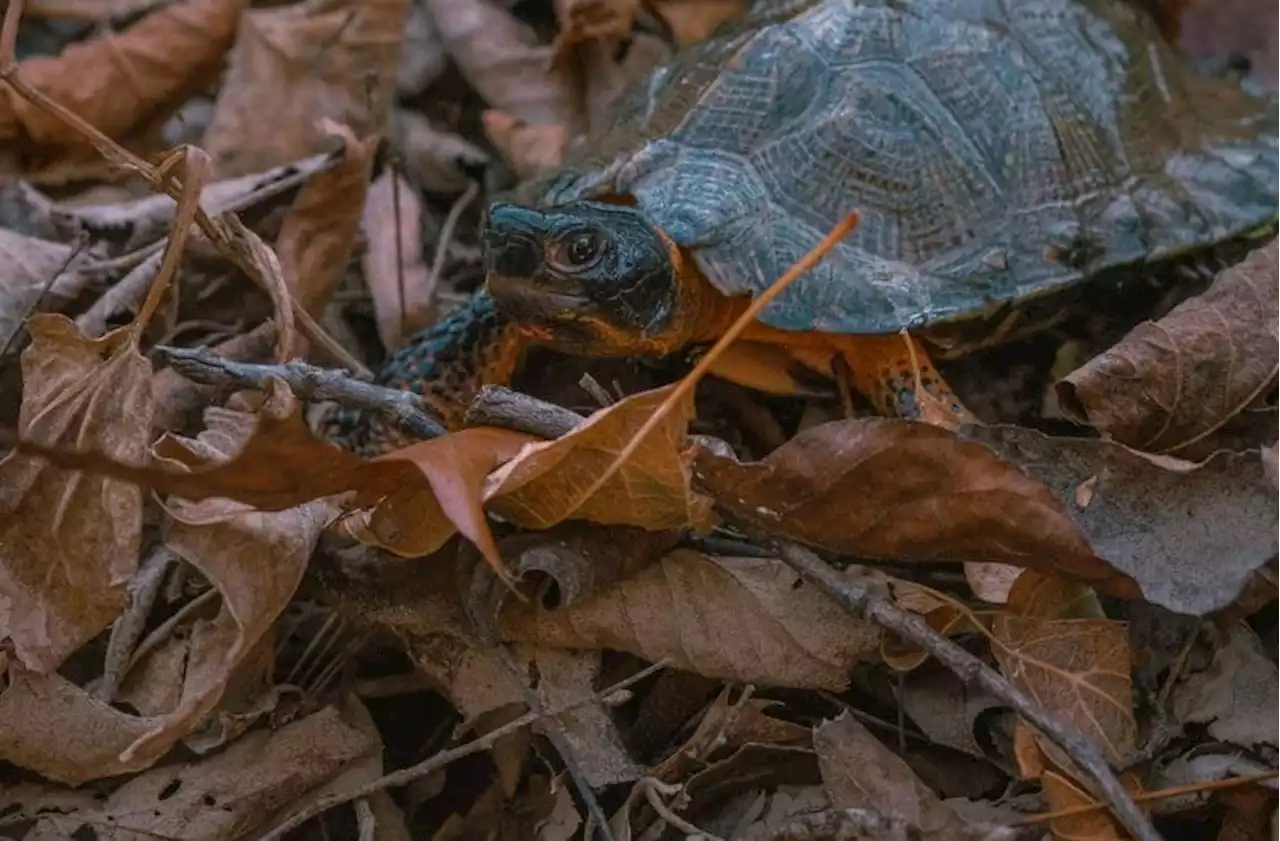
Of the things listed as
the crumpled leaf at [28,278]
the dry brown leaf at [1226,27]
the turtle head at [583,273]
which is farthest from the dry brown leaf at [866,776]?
the dry brown leaf at [1226,27]

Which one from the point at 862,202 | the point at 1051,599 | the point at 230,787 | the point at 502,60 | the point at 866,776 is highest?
the point at 862,202

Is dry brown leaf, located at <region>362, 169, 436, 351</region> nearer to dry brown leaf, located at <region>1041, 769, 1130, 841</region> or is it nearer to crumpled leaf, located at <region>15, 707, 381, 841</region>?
crumpled leaf, located at <region>15, 707, 381, 841</region>

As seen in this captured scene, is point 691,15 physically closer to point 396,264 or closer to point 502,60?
point 502,60

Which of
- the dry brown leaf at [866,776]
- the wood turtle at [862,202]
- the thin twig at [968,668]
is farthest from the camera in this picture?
the wood turtle at [862,202]

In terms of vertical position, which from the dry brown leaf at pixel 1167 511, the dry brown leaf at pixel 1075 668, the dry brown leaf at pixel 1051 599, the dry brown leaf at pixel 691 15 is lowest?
the dry brown leaf at pixel 1075 668

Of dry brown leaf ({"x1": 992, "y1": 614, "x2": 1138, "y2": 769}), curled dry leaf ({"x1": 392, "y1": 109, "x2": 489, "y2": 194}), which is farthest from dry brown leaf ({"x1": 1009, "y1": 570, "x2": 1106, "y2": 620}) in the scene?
curled dry leaf ({"x1": 392, "y1": 109, "x2": 489, "y2": 194})

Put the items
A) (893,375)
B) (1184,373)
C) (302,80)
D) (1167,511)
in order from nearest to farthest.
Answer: (1167,511), (1184,373), (893,375), (302,80)

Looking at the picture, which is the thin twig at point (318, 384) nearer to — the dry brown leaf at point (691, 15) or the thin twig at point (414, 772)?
the thin twig at point (414, 772)

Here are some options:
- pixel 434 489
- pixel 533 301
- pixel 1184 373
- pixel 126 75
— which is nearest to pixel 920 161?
pixel 1184 373
